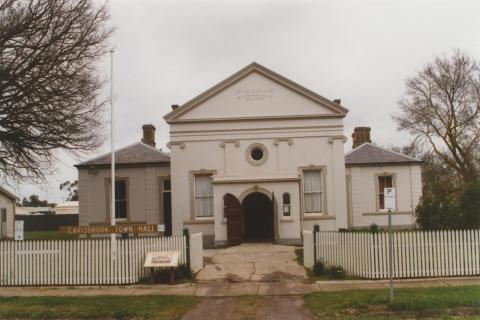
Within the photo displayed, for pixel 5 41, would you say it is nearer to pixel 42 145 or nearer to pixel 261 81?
pixel 42 145

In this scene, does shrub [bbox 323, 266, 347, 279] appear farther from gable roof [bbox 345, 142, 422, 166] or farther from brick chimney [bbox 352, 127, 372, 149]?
brick chimney [bbox 352, 127, 372, 149]

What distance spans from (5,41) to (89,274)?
710 centimetres

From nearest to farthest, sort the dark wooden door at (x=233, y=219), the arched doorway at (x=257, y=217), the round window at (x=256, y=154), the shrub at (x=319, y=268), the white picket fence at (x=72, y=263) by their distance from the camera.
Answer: the white picket fence at (x=72, y=263) < the shrub at (x=319, y=268) < the dark wooden door at (x=233, y=219) < the round window at (x=256, y=154) < the arched doorway at (x=257, y=217)

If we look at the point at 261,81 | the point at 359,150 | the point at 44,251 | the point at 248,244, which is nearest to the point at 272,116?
the point at 261,81

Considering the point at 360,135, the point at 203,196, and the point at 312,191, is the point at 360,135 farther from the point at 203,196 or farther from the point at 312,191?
the point at 203,196

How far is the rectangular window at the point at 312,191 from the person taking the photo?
25.5 m

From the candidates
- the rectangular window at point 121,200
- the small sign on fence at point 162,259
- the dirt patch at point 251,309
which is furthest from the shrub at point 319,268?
the rectangular window at point 121,200

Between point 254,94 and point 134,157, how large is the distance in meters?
8.58

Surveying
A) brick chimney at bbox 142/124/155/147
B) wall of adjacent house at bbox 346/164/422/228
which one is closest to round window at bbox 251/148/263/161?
wall of adjacent house at bbox 346/164/422/228

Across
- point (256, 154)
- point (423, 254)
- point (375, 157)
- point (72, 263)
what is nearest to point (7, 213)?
point (256, 154)

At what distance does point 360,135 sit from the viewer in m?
35.5

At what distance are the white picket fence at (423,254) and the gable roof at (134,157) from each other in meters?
16.5

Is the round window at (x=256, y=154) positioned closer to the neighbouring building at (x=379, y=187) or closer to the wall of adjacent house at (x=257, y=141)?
the wall of adjacent house at (x=257, y=141)

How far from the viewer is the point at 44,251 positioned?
15203 millimetres
